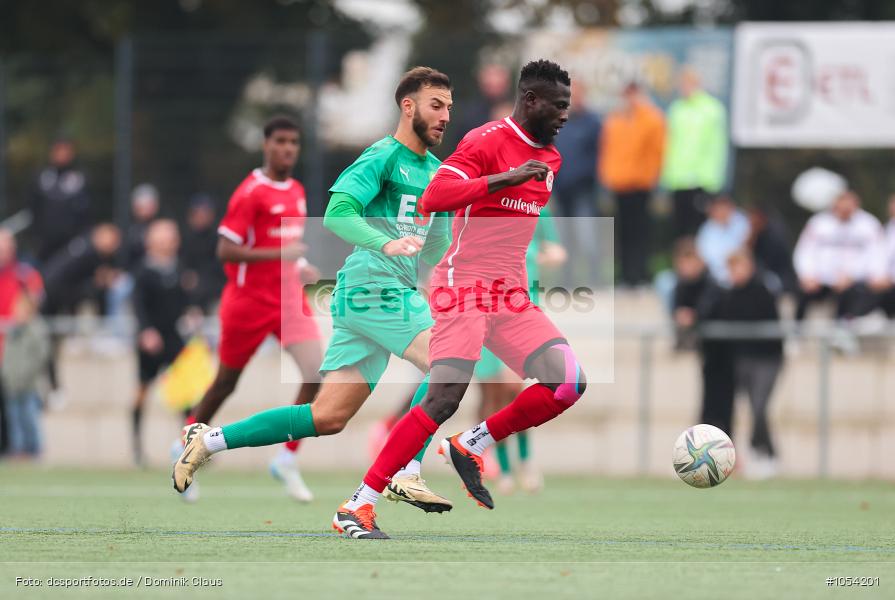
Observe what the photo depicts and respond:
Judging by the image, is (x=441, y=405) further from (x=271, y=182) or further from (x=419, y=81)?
(x=271, y=182)

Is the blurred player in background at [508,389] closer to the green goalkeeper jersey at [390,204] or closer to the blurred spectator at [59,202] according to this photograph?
the green goalkeeper jersey at [390,204]

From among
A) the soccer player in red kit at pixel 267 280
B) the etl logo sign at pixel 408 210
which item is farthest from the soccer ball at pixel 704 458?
the soccer player in red kit at pixel 267 280

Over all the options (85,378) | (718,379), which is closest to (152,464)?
(85,378)

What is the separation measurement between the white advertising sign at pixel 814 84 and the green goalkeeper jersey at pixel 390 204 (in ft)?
35.2

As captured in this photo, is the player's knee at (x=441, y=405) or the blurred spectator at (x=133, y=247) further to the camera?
the blurred spectator at (x=133, y=247)

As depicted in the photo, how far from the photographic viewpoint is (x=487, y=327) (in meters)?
8.12

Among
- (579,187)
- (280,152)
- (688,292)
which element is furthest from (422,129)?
(579,187)

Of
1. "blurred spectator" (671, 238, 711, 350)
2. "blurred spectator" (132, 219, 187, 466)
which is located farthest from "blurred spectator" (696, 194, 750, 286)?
"blurred spectator" (132, 219, 187, 466)

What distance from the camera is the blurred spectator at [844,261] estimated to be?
687 inches

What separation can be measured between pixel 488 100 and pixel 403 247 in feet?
34.7

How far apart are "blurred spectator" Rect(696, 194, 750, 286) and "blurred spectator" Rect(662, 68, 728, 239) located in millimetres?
275

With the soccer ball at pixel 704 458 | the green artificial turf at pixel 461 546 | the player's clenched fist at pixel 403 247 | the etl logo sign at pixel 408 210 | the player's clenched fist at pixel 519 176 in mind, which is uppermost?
the player's clenched fist at pixel 519 176

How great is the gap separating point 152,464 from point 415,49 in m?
5.75

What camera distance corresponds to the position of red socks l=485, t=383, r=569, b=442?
814 centimetres
